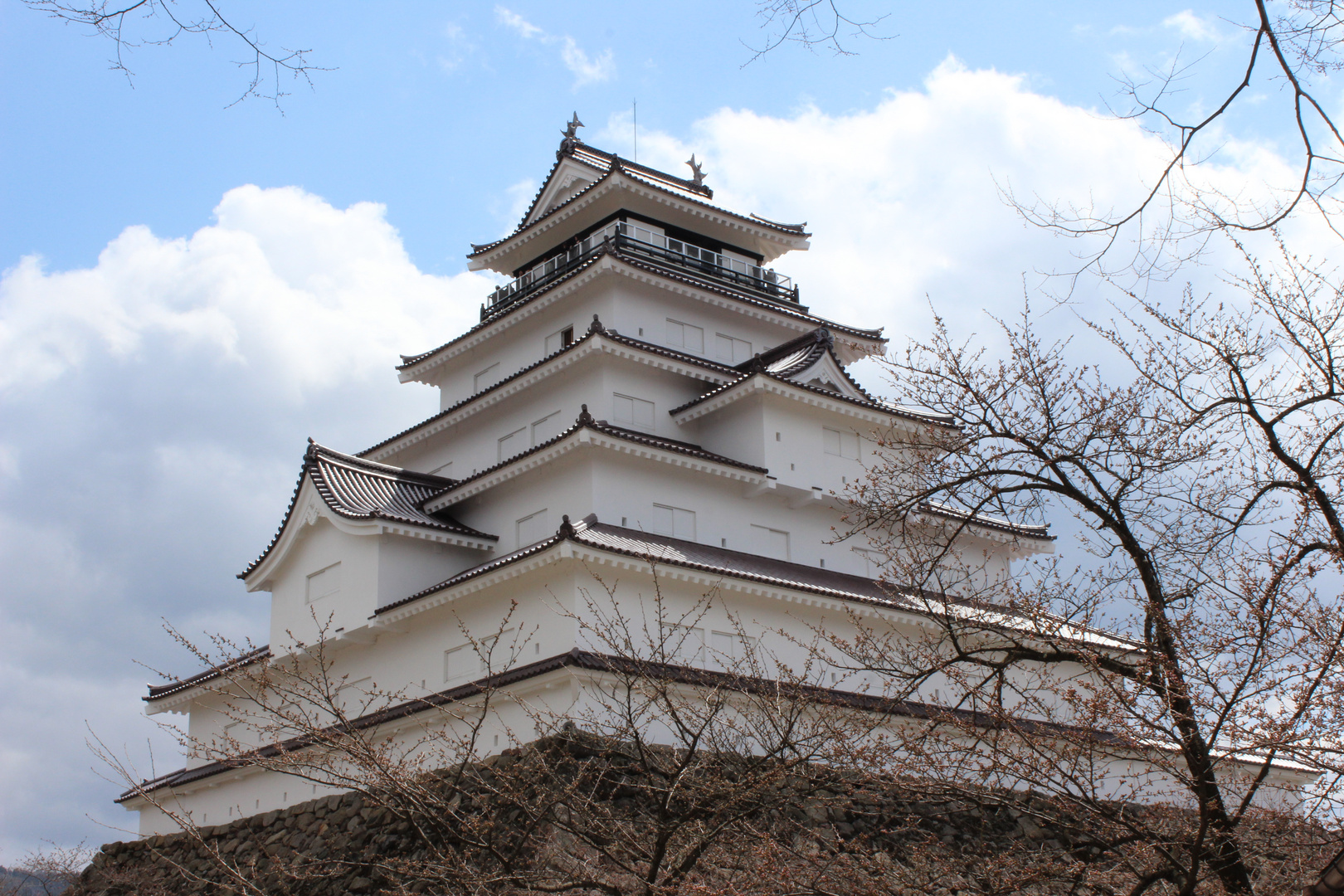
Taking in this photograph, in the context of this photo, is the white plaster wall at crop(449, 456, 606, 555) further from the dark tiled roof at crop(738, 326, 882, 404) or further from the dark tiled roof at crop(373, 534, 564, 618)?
the dark tiled roof at crop(738, 326, 882, 404)

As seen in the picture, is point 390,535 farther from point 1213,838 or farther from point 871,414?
point 1213,838

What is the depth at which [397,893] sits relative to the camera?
503 inches

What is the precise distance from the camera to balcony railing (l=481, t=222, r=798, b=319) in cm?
2994

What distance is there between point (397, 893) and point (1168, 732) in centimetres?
826

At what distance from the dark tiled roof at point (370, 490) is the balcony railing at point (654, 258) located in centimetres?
617

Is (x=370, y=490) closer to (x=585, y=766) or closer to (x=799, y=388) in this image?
(x=799, y=388)

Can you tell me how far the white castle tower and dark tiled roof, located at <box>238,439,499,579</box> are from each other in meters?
0.08

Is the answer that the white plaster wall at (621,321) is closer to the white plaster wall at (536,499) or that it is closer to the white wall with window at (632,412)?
the white wall with window at (632,412)

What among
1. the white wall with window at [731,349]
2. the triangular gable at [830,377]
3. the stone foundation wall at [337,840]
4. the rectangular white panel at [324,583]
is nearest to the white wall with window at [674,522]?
the triangular gable at [830,377]

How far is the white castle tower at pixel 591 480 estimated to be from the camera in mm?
21453

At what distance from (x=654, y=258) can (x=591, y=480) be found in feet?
28.5

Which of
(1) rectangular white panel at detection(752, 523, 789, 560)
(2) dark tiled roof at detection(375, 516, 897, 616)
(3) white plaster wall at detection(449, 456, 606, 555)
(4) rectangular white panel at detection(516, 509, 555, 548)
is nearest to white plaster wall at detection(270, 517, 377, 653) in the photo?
(2) dark tiled roof at detection(375, 516, 897, 616)

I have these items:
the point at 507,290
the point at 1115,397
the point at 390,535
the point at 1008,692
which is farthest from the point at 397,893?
the point at 507,290

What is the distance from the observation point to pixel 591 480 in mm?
23047
